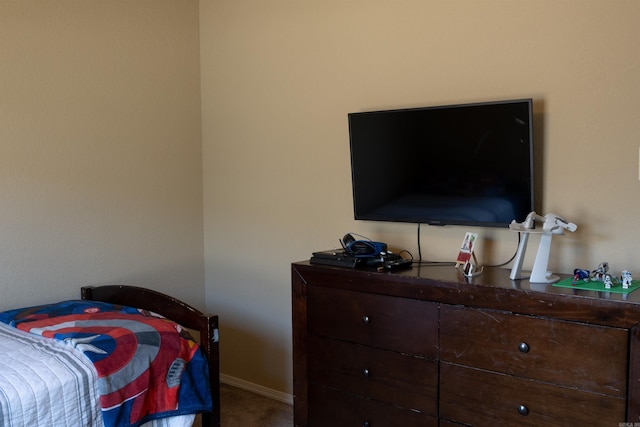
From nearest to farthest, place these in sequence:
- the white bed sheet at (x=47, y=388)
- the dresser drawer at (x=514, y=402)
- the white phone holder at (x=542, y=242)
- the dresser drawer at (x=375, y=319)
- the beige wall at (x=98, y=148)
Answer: the white bed sheet at (x=47, y=388) → the dresser drawer at (x=514, y=402) → the white phone holder at (x=542, y=242) → the dresser drawer at (x=375, y=319) → the beige wall at (x=98, y=148)

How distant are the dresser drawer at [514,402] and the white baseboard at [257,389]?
50.0 inches

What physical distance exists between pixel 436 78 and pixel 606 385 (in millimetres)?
1451

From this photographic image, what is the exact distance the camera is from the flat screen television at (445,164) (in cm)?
222

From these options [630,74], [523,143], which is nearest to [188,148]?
[523,143]

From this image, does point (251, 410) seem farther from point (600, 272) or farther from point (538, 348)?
point (600, 272)

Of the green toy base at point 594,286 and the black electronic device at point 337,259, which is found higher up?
the black electronic device at point 337,259

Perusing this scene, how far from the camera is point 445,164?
2412 millimetres

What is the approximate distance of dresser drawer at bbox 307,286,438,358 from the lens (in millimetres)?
2145

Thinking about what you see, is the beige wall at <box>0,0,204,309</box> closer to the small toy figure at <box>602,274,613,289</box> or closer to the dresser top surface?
the dresser top surface

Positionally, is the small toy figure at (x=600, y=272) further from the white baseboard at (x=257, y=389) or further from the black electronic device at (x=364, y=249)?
the white baseboard at (x=257, y=389)

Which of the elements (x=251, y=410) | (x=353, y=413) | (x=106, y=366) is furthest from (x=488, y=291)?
(x=251, y=410)

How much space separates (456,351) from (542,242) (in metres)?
0.51

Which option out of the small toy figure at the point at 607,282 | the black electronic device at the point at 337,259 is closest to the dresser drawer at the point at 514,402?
the small toy figure at the point at 607,282

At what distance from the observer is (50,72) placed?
2678mm
